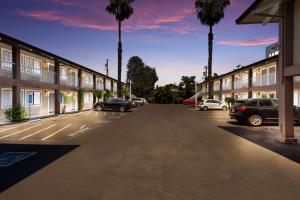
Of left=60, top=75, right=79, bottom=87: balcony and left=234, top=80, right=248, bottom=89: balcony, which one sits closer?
left=60, top=75, right=79, bottom=87: balcony

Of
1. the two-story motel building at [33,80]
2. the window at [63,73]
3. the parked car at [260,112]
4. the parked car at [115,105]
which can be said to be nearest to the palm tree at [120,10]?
the two-story motel building at [33,80]

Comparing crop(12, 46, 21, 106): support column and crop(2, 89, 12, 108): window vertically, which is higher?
crop(12, 46, 21, 106): support column

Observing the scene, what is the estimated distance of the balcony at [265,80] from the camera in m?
32.0

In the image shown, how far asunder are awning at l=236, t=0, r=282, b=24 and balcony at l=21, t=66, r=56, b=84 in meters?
17.6

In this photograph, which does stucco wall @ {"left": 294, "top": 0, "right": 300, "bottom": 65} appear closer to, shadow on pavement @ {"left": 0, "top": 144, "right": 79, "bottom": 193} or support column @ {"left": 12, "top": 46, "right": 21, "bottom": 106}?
shadow on pavement @ {"left": 0, "top": 144, "right": 79, "bottom": 193}

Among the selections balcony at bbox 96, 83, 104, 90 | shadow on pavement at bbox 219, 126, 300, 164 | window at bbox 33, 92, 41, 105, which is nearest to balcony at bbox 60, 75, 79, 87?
window at bbox 33, 92, 41, 105

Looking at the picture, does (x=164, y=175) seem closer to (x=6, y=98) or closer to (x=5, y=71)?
(x=5, y=71)

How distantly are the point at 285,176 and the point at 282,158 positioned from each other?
2.27 meters

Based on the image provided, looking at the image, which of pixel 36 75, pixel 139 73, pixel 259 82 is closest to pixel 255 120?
pixel 259 82

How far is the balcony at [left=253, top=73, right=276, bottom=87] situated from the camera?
105ft

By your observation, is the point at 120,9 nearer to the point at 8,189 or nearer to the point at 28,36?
the point at 28,36

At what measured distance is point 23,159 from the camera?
8969mm

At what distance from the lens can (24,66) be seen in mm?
24922

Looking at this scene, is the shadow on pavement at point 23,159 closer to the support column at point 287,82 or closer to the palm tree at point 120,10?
the support column at point 287,82
